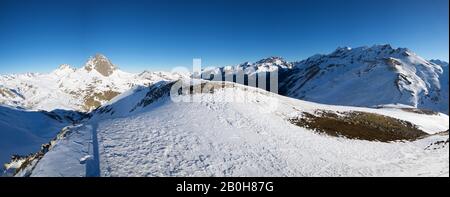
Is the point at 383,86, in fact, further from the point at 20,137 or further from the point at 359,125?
the point at 20,137

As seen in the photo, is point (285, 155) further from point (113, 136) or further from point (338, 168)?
point (113, 136)

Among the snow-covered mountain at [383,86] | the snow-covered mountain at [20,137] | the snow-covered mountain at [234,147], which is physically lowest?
the snow-covered mountain at [20,137]

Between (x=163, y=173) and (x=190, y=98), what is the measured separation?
2356 centimetres

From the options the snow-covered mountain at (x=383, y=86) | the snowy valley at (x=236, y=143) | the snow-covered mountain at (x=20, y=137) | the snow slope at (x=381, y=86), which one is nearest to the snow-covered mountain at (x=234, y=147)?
the snowy valley at (x=236, y=143)

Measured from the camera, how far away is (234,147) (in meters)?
22.5

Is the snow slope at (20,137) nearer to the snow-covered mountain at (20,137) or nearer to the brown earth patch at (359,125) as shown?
the snow-covered mountain at (20,137)

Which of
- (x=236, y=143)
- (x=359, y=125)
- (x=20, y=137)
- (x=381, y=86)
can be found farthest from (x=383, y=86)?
(x=20, y=137)

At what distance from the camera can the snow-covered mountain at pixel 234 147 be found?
59.3 feet

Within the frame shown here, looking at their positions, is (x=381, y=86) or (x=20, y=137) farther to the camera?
(x=381, y=86)

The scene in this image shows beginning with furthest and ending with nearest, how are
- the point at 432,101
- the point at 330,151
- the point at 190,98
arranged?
the point at 432,101, the point at 190,98, the point at 330,151

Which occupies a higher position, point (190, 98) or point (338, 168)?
point (190, 98)

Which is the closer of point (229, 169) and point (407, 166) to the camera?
point (229, 169)
